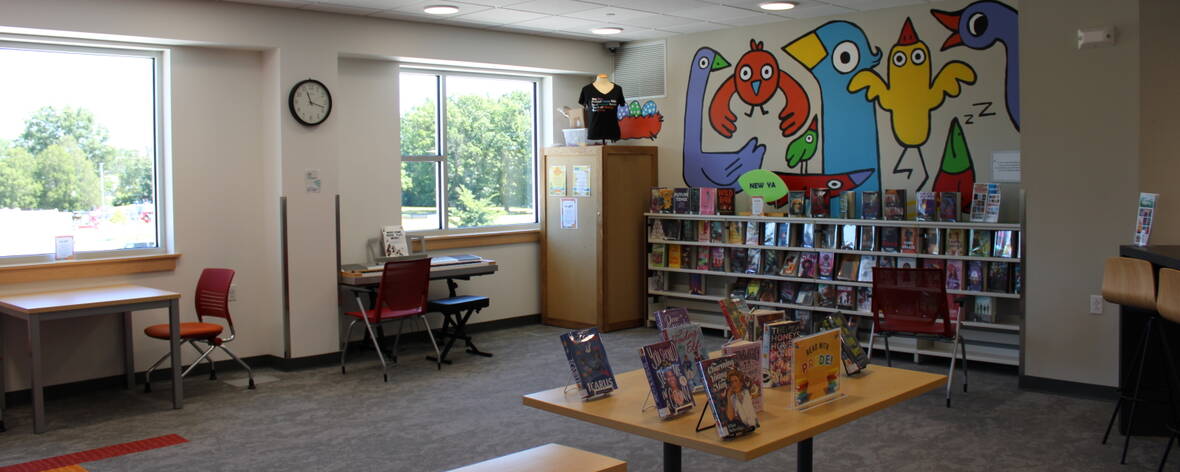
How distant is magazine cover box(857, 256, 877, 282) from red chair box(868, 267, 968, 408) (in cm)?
113

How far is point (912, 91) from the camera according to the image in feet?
24.3

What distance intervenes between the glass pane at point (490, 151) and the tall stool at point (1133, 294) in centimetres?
548

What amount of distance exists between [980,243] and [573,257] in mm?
3665

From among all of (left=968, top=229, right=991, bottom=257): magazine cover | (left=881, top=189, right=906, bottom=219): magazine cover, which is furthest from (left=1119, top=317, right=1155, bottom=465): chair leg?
(left=881, top=189, right=906, bottom=219): magazine cover

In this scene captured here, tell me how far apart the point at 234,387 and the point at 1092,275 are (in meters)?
5.88

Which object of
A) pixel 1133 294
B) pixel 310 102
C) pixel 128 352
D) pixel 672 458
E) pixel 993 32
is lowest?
pixel 128 352

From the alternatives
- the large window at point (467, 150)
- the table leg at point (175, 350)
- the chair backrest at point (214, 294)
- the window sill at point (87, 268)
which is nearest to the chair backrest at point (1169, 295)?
the table leg at point (175, 350)

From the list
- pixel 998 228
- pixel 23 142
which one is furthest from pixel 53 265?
pixel 998 228

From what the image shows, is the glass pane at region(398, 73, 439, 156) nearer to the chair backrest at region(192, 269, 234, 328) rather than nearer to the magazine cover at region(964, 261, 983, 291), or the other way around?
the chair backrest at region(192, 269, 234, 328)

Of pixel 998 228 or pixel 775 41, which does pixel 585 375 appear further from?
pixel 775 41

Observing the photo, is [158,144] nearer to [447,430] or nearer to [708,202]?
[447,430]

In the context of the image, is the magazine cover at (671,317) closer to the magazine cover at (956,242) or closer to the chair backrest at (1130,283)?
the chair backrest at (1130,283)

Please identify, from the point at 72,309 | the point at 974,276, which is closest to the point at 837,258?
the point at 974,276

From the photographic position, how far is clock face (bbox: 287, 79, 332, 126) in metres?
7.09
